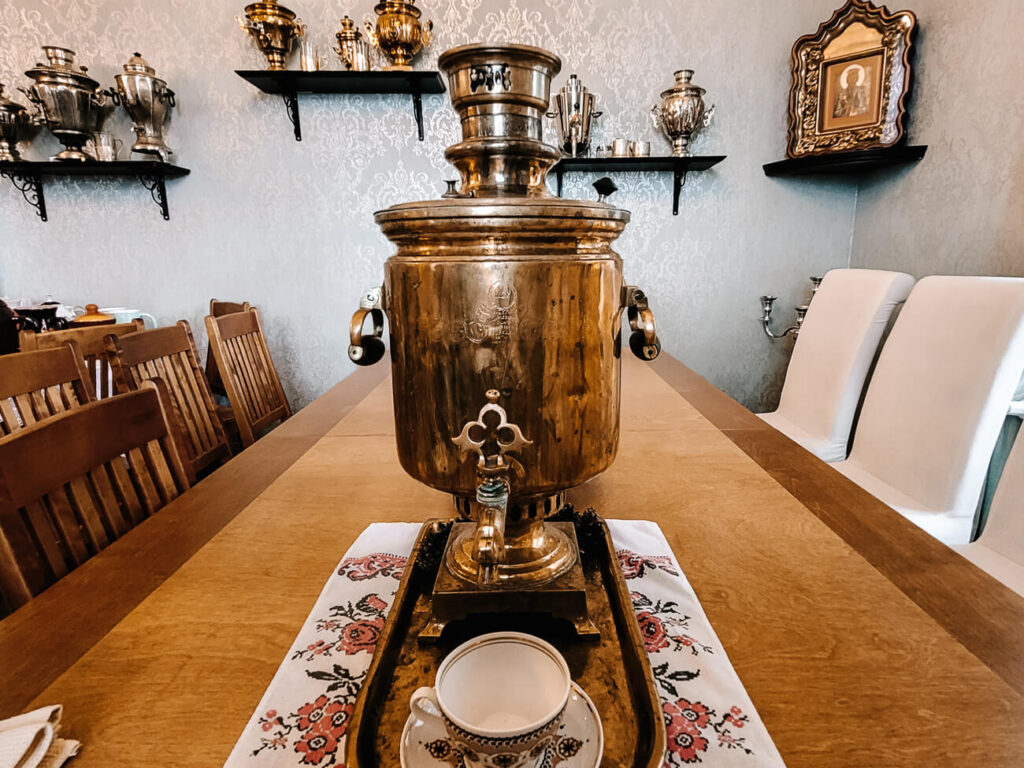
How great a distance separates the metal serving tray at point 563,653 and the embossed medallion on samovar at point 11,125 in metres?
3.04

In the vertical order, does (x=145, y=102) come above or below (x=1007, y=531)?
above

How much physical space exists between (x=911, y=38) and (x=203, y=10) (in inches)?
116

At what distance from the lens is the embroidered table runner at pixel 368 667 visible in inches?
16.8

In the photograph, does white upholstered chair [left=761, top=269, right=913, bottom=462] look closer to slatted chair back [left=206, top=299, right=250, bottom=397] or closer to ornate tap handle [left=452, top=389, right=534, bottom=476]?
ornate tap handle [left=452, top=389, right=534, bottom=476]

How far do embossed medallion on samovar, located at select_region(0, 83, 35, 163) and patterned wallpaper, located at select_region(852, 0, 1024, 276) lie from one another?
147 inches

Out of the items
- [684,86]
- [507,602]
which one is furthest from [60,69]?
[507,602]

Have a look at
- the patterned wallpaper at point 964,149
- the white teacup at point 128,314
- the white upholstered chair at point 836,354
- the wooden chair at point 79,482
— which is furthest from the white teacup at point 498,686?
the white teacup at point 128,314

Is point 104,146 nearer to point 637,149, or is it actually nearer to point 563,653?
point 637,149

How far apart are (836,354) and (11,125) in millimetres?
3417

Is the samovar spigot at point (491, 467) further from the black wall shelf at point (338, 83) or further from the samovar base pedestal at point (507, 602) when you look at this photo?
the black wall shelf at point (338, 83)

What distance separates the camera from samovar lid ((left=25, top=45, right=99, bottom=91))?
2.29m

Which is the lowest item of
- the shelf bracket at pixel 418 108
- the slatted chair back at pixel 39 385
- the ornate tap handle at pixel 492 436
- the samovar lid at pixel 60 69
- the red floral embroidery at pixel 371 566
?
the red floral embroidery at pixel 371 566

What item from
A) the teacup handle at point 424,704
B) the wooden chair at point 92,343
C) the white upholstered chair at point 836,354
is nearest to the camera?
the teacup handle at point 424,704

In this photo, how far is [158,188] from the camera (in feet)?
8.73
